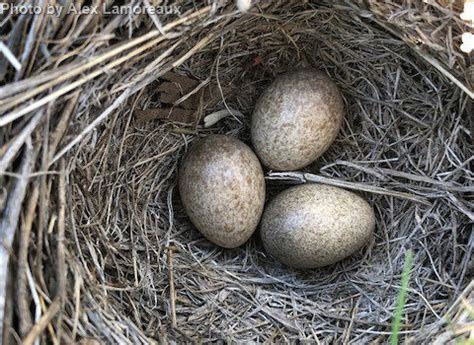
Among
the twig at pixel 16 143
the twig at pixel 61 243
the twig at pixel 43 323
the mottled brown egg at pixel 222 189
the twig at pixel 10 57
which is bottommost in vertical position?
the mottled brown egg at pixel 222 189

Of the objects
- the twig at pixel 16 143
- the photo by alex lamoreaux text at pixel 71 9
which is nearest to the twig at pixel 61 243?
the twig at pixel 16 143

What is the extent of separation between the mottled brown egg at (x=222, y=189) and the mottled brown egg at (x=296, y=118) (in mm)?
76

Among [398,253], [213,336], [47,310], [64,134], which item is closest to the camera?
[47,310]

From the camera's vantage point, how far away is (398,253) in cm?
194

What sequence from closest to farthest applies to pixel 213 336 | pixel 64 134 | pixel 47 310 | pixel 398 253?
pixel 47 310, pixel 64 134, pixel 213 336, pixel 398 253

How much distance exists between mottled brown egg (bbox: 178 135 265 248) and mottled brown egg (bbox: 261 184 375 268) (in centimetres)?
9

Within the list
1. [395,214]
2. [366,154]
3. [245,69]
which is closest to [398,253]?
[395,214]

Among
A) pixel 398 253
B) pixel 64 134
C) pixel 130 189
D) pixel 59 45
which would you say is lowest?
pixel 398 253

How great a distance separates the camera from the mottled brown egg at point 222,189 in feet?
6.15

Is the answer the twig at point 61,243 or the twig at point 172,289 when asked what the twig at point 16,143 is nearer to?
the twig at point 61,243

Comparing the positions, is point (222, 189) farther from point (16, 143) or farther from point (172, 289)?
point (16, 143)

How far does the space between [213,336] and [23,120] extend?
808mm

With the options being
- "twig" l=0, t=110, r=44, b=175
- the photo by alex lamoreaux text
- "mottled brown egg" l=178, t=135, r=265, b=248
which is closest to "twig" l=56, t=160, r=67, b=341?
"twig" l=0, t=110, r=44, b=175

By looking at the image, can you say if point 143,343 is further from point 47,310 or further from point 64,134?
point 64,134
